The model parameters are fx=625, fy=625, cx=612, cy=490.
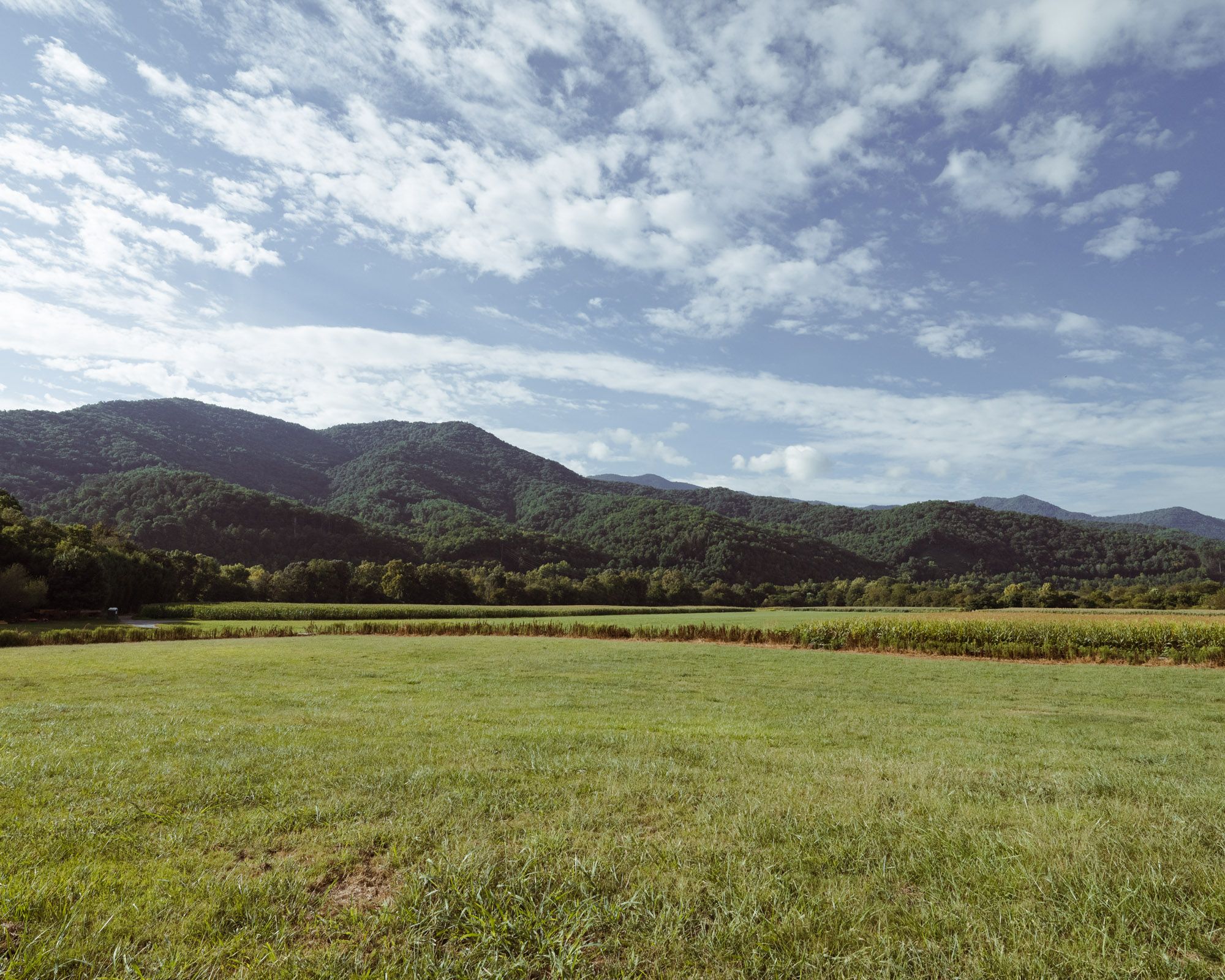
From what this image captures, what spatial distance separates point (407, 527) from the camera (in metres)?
167

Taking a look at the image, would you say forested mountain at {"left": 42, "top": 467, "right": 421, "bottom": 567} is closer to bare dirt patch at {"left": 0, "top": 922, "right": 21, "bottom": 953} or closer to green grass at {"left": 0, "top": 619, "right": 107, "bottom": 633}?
green grass at {"left": 0, "top": 619, "right": 107, "bottom": 633}

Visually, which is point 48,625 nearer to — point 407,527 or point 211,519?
point 211,519

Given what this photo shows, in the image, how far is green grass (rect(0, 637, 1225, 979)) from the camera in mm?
3676

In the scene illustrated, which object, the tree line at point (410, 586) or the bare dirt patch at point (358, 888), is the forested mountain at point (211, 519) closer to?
the tree line at point (410, 586)

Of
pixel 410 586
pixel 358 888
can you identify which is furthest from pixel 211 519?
pixel 358 888

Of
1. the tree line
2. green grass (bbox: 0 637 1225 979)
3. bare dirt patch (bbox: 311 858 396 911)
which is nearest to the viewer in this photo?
green grass (bbox: 0 637 1225 979)

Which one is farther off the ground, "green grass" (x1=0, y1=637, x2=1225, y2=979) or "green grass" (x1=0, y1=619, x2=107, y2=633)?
"green grass" (x1=0, y1=637, x2=1225, y2=979)

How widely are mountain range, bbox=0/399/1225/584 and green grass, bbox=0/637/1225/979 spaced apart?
126606 mm

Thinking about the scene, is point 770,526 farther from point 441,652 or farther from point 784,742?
point 784,742

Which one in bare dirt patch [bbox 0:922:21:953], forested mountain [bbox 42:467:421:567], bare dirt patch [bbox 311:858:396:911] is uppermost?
forested mountain [bbox 42:467:421:567]

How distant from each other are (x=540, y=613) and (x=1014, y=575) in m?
142

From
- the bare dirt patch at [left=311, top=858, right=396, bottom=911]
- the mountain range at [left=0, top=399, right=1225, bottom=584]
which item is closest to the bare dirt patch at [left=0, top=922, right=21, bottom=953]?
the bare dirt patch at [left=311, top=858, right=396, bottom=911]

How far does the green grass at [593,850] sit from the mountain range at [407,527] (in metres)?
127

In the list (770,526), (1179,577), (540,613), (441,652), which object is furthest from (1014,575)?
(441,652)
